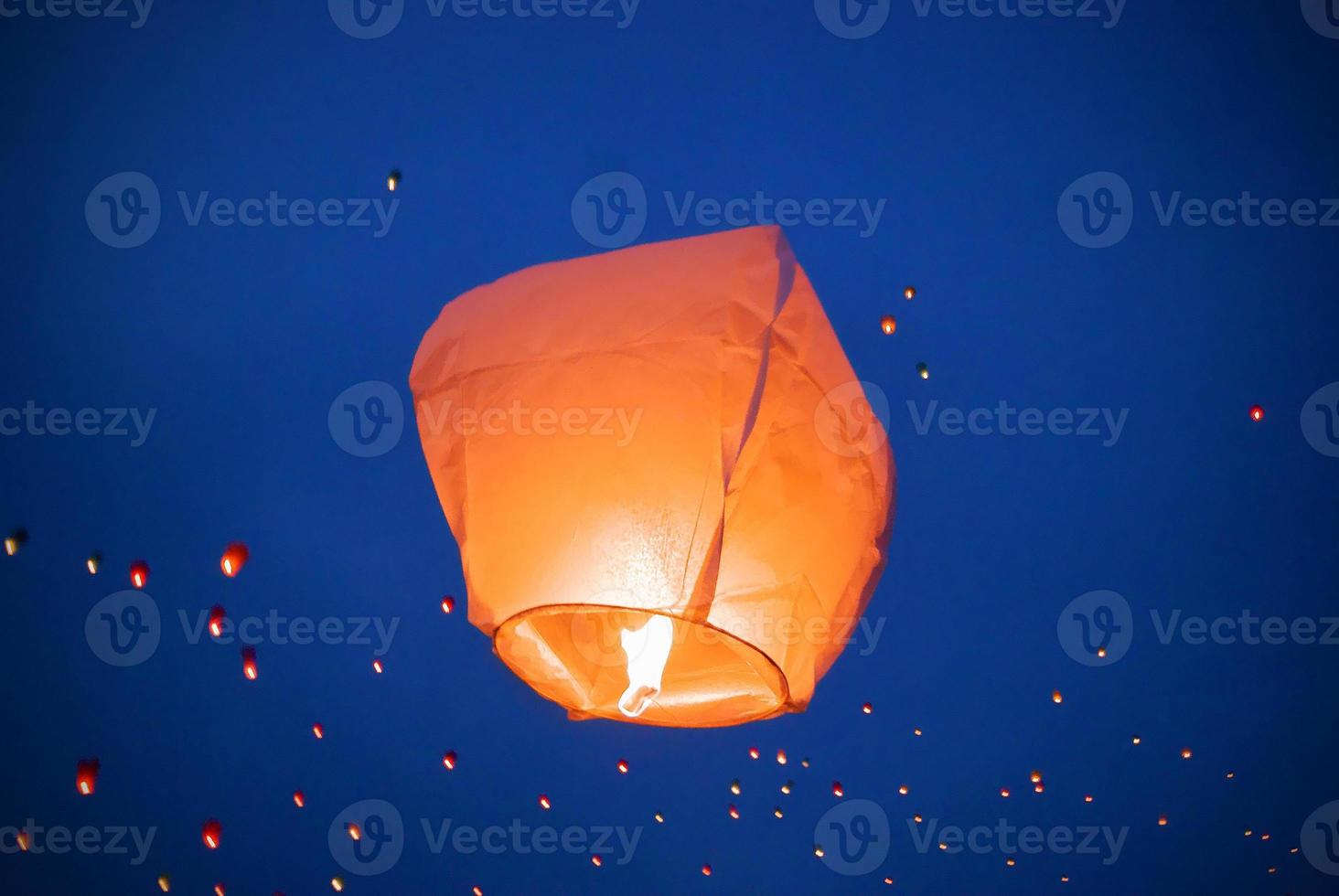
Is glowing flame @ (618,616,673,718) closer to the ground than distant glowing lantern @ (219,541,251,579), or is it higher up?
closer to the ground

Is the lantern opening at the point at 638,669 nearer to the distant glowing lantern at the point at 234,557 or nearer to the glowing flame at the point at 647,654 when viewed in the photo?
the glowing flame at the point at 647,654

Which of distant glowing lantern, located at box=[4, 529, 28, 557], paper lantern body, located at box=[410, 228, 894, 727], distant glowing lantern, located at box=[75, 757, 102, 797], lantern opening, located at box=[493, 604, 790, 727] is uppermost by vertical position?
distant glowing lantern, located at box=[4, 529, 28, 557]

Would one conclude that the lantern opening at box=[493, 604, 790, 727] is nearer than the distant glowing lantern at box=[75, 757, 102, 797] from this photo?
Yes

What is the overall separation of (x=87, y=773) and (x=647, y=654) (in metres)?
3.13

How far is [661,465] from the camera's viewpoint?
1.28m

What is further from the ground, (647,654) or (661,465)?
(661,465)

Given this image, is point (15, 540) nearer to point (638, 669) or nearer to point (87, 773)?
point (87, 773)

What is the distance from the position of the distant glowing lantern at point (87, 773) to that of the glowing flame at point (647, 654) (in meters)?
3.03

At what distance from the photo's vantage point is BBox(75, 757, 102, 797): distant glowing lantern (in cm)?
361

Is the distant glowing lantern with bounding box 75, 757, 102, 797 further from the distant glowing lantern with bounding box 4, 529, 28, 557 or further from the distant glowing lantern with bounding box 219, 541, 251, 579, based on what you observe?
the distant glowing lantern with bounding box 219, 541, 251, 579

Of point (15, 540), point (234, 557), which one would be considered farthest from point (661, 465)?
point (15, 540)

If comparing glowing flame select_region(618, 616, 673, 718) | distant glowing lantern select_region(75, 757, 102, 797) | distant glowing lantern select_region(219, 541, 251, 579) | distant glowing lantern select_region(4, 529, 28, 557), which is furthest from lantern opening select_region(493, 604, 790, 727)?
distant glowing lantern select_region(75, 757, 102, 797)

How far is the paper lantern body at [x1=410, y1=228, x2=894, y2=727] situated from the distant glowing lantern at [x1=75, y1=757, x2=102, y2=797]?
2.89 metres

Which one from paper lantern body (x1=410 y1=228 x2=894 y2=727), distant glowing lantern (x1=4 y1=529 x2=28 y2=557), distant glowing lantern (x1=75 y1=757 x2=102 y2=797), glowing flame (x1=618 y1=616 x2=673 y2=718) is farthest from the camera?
distant glowing lantern (x1=75 y1=757 x2=102 y2=797)
